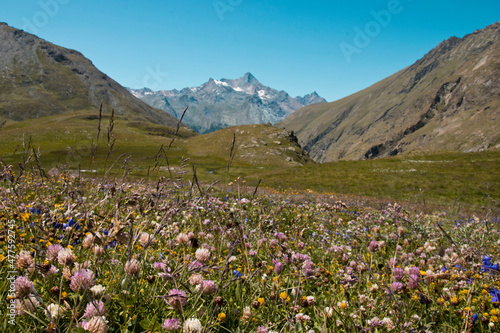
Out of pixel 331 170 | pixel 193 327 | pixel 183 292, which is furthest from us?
pixel 331 170

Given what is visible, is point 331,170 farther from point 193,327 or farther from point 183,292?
point 193,327

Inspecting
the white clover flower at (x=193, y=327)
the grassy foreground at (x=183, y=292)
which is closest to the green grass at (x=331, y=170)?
the grassy foreground at (x=183, y=292)

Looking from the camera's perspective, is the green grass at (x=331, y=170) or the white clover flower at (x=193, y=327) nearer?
the white clover flower at (x=193, y=327)

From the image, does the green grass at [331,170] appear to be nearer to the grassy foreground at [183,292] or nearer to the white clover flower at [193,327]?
the grassy foreground at [183,292]

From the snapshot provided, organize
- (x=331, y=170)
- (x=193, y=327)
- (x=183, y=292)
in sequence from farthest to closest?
(x=331, y=170), (x=183, y=292), (x=193, y=327)

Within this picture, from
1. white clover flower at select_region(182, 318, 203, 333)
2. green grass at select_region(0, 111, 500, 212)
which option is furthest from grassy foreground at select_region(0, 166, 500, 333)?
green grass at select_region(0, 111, 500, 212)

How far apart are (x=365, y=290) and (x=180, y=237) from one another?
2.33m

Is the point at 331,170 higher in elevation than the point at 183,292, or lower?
higher

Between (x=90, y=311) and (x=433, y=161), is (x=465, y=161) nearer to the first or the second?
(x=433, y=161)

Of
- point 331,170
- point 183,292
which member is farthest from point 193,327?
point 331,170

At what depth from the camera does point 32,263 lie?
75.7 inches

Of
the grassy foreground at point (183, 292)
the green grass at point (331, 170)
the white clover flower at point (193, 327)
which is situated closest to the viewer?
the white clover flower at point (193, 327)

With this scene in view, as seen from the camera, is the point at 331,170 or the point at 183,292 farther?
the point at 331,170

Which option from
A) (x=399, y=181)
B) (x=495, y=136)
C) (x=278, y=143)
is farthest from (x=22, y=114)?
(x=495, y=136)
